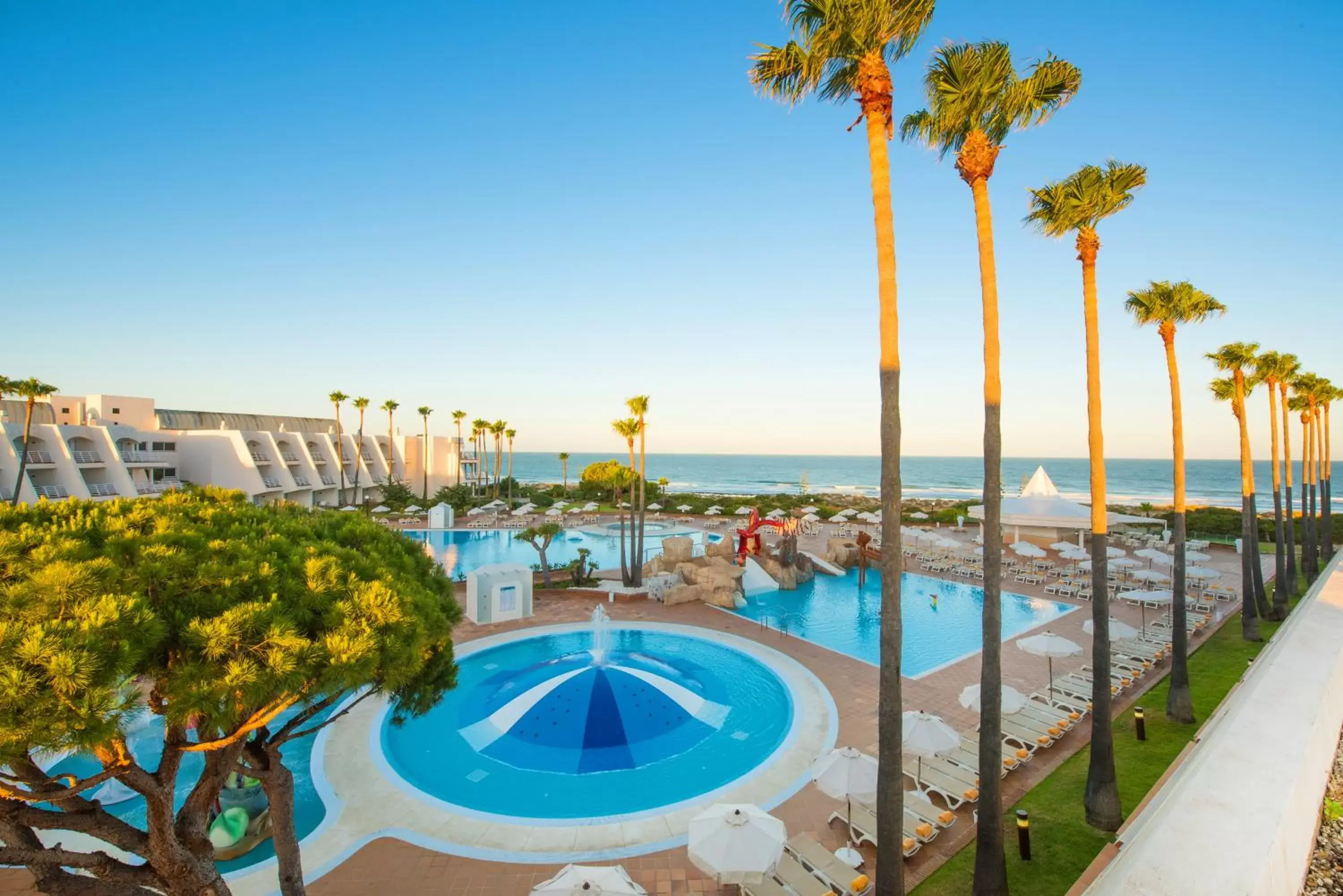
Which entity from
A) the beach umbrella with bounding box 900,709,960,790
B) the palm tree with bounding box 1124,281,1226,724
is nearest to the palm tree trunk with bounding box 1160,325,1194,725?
the palm tree with bounding box 1124,281,1226,724

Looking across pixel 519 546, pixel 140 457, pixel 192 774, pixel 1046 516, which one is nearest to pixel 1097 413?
pixel 192 774

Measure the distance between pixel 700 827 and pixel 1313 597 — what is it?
1455cm

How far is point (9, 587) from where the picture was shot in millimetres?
4203

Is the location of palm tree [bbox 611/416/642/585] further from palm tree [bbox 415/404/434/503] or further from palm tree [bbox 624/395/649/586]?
palm tree [bbox 415/404/434/503]

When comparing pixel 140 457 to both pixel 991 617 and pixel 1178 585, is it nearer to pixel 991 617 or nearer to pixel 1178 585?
pixel 991 617

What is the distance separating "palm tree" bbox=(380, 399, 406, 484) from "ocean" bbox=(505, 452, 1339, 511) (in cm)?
4535

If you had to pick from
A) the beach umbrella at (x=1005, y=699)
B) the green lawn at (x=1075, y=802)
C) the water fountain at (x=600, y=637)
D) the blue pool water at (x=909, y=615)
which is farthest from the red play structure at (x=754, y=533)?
the beach umbrella at (x=1005, y=699)

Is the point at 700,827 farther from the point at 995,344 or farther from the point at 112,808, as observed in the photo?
the point at 112,808

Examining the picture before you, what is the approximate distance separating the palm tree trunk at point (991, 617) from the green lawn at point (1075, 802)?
2.37 ft

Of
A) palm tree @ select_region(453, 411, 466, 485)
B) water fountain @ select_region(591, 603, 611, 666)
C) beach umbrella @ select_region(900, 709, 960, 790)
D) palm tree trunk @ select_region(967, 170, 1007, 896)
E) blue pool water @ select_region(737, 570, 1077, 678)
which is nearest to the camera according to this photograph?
palm tree trunk @ select_region(967, 170, 1007, 896)

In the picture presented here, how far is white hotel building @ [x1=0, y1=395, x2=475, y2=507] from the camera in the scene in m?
32.2

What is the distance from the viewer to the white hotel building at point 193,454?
32188mm

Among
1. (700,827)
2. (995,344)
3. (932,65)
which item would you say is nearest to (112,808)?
(700,827)

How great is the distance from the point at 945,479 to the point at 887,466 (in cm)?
14189
